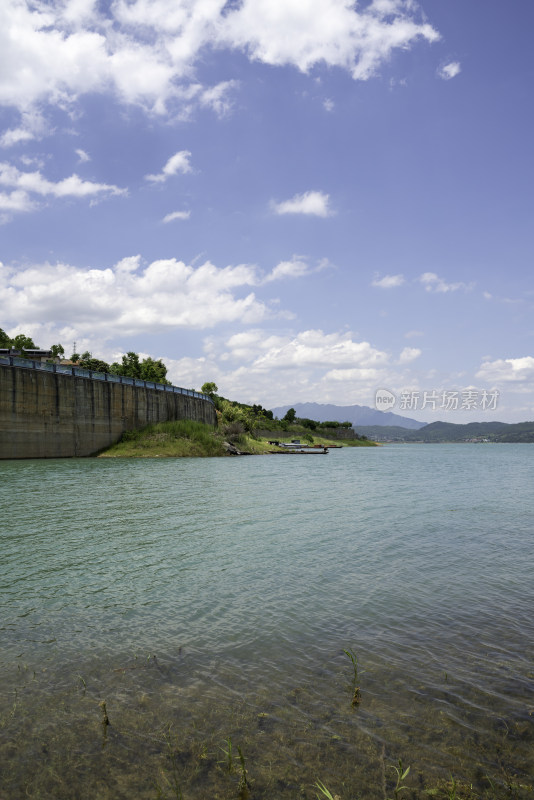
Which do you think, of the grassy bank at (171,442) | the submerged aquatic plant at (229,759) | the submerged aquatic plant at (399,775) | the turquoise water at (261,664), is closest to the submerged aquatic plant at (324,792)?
the turquoise water at (261,664)

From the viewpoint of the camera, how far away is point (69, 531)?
15320 millimetres

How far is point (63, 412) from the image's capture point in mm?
50219

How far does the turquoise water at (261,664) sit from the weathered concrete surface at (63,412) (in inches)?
1296

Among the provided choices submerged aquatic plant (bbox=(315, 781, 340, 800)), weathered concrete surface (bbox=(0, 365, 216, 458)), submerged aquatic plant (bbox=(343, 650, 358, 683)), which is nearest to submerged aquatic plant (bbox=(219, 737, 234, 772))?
submerged aquatic plant (bbox=(315, 781, 340, 800))

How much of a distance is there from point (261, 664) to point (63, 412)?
48.4 m

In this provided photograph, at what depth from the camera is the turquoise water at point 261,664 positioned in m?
4.38

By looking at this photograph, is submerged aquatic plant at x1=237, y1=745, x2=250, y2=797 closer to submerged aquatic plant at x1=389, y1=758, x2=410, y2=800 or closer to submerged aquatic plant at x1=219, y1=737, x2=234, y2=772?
submerged aquatic plant at x1=219, y1=737, x2=234, y2=772

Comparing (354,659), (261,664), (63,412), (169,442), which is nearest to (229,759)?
(261,664)

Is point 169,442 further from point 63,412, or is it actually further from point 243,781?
point 243,781

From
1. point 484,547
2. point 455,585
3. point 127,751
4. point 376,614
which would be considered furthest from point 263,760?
point 484,547

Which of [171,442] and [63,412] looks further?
[171,442]

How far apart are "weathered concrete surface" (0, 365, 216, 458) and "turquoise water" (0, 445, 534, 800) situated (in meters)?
32.9

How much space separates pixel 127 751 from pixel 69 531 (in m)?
11.8

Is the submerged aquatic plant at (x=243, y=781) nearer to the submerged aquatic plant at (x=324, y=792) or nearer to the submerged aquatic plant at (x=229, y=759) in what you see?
the submerged aquatic plant at (x=229, y=759)
